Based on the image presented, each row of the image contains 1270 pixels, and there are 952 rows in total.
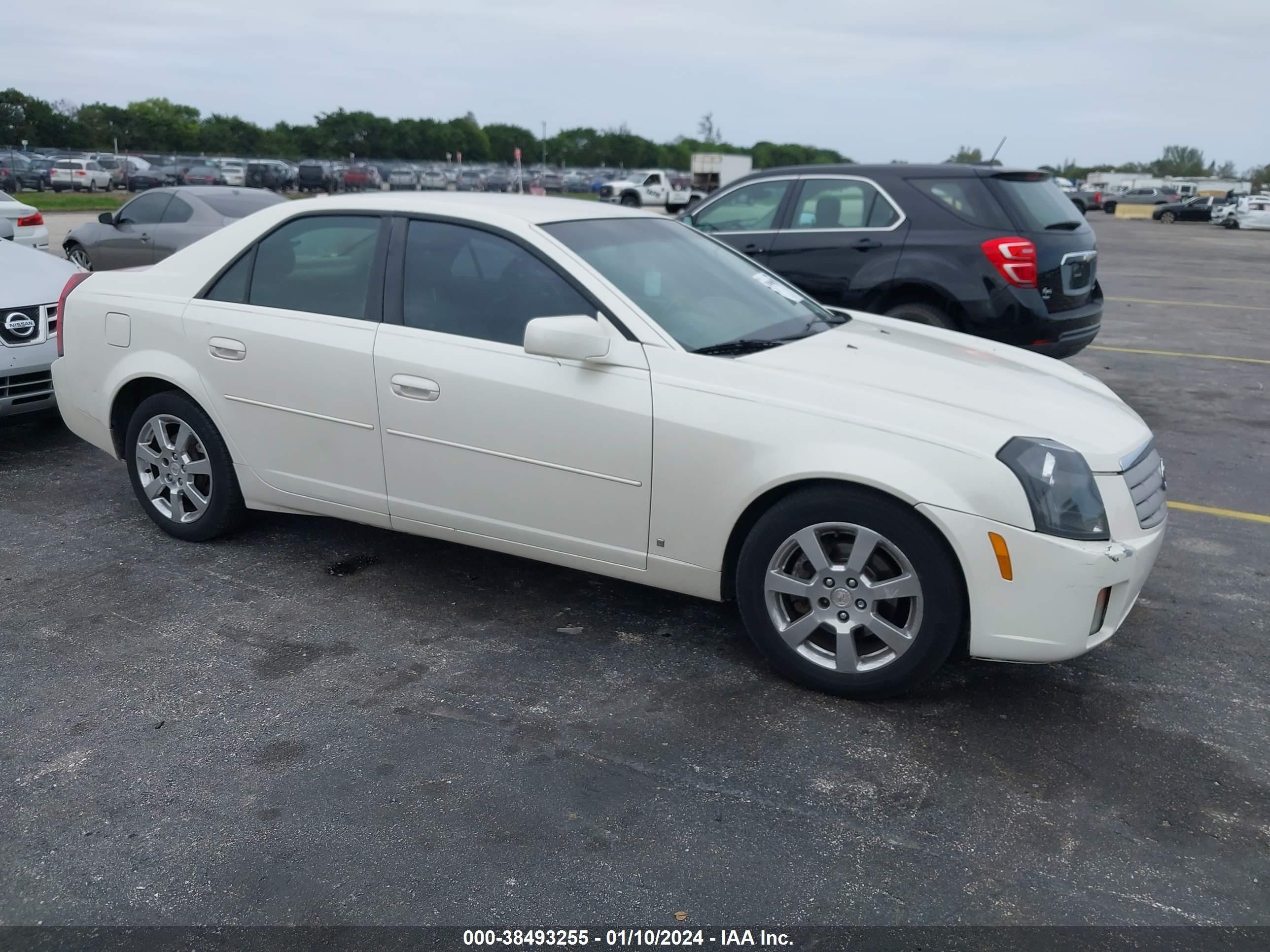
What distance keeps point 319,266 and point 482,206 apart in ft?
2.49

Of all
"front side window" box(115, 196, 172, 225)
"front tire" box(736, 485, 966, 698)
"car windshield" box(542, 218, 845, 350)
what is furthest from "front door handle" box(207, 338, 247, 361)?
"front side window" box(115, 196, 172, 225)

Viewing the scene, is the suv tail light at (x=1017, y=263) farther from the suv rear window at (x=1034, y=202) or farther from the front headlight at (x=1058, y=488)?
the front headlight at (x=1058, y=488)

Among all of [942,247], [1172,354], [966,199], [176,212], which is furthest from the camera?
[176,212]

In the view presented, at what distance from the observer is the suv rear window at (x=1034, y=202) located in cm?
730

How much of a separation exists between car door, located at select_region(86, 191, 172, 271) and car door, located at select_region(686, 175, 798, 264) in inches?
299

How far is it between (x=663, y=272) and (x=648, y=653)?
4.97 feet

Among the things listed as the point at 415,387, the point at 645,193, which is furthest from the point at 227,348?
the point at 645,193

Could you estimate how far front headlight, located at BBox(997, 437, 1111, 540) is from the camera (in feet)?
10.7

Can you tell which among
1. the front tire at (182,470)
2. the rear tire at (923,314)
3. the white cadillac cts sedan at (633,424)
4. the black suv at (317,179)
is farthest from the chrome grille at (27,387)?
the black suv at (317,179)

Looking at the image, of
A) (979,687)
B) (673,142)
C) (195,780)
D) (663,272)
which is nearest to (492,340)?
(663,272)

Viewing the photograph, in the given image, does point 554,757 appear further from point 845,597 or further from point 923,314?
point 923,314

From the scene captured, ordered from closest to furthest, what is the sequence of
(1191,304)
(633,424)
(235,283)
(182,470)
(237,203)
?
(633,424) < (235,283) < (182,470) < (237,203) < (1191,304)

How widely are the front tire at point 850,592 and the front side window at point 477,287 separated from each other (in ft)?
3.71

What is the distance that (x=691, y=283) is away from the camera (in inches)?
173
